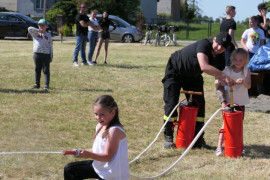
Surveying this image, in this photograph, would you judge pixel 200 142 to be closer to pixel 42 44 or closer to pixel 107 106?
pixel 107 106

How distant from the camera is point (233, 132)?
625 centimetres

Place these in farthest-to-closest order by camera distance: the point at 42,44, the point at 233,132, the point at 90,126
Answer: the point at 42,44, the point at 90,126, the point at 233,132

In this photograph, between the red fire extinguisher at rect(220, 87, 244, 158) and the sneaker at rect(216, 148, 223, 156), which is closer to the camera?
the red fire extinguisher at rect(220, 87, 244, 158)

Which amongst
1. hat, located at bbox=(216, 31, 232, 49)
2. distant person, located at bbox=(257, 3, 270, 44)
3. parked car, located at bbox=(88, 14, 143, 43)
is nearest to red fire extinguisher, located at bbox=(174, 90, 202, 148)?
hat, located at bbox=(216, 31, 232, 49)

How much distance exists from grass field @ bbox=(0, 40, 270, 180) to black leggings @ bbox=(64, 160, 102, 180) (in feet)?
3.70

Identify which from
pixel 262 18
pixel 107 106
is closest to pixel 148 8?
pixel 262 18

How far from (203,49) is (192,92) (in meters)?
0.62

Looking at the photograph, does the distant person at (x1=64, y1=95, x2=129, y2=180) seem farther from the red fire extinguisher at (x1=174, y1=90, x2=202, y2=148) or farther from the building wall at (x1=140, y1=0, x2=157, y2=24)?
the building wall at (x1=140, y1=0, x2=157, y2=24)

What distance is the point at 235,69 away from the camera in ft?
21.5

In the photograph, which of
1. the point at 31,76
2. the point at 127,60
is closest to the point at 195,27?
the point at 127,60

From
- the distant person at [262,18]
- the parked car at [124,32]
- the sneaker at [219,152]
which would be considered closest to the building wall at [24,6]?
the parked car at [124,32]

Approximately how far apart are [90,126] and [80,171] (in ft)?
11.9

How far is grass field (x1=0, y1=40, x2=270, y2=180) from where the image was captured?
18.8 feet

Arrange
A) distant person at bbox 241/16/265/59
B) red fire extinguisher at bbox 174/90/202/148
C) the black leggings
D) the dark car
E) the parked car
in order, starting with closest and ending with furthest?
the black leggings
red fire extinguisher at bbox 174/90/202/148
distant person at bbox 241/16/265/59
the dark car
the parked car
